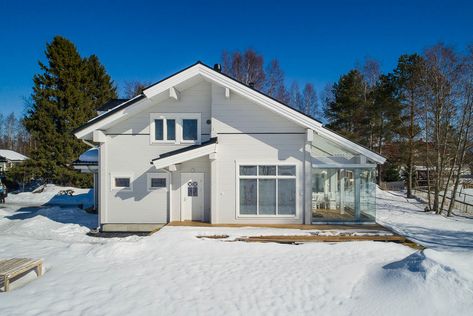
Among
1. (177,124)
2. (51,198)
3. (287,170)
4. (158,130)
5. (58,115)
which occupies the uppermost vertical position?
(58,115)

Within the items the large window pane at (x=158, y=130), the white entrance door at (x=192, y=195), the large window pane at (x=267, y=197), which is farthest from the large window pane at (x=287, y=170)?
the large window pane at (x=158, y=130)

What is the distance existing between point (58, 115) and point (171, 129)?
20498mm

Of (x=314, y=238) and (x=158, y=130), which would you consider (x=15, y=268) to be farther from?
(x=314, y=238)

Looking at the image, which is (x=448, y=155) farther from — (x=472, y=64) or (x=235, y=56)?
(x=235, y=56)

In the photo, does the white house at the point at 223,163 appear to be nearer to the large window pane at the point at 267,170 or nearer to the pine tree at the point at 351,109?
the large window pane at the point at 267,170

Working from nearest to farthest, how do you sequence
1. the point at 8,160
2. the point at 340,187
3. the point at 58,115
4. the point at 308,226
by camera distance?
the point at 308,226 < the point at 340,187 < the point at 58,115 < the point at 8,160

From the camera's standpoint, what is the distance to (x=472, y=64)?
1670cm

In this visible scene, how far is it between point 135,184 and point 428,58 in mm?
18956

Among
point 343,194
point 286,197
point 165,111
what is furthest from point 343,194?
point 165,111

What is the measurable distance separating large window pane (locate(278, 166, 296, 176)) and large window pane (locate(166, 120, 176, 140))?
4.29 metres

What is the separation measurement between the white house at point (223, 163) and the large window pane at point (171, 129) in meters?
0.05

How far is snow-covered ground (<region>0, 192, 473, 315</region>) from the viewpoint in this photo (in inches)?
190

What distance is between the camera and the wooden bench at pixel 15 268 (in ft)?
17.5

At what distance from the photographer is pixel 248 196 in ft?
35.5
